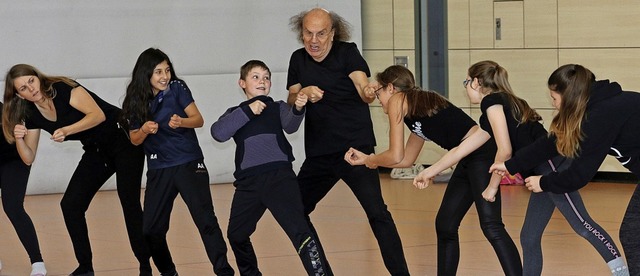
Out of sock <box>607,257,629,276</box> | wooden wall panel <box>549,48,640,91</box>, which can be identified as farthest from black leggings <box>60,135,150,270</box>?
wooden wall panel <box>549,48,640,91</box>

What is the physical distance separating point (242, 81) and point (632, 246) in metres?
2.36

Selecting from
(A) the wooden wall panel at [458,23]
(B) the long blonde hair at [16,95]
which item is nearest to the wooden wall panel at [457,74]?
(A) the wooden wall panel at [458,23]

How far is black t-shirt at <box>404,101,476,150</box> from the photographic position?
6512 mm

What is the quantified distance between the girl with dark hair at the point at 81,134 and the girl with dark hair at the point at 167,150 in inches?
12.7

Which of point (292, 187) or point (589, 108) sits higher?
point (589, 108)

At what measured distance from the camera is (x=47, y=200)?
1216 cm

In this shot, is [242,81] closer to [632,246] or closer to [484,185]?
[484,185]

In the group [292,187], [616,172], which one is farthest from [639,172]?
[616,172]

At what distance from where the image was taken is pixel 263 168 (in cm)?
661

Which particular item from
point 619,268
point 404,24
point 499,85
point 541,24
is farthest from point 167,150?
point 404,24

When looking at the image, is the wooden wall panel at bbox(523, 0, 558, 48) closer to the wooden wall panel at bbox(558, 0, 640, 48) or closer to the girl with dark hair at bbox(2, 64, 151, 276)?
the wooden wall panel at bbox(558, 0, 640, 48)

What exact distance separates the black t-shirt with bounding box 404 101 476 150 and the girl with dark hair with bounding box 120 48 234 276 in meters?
1.29

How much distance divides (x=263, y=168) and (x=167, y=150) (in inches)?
28.2

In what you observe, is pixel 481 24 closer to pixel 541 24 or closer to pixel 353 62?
pixel 541 24
